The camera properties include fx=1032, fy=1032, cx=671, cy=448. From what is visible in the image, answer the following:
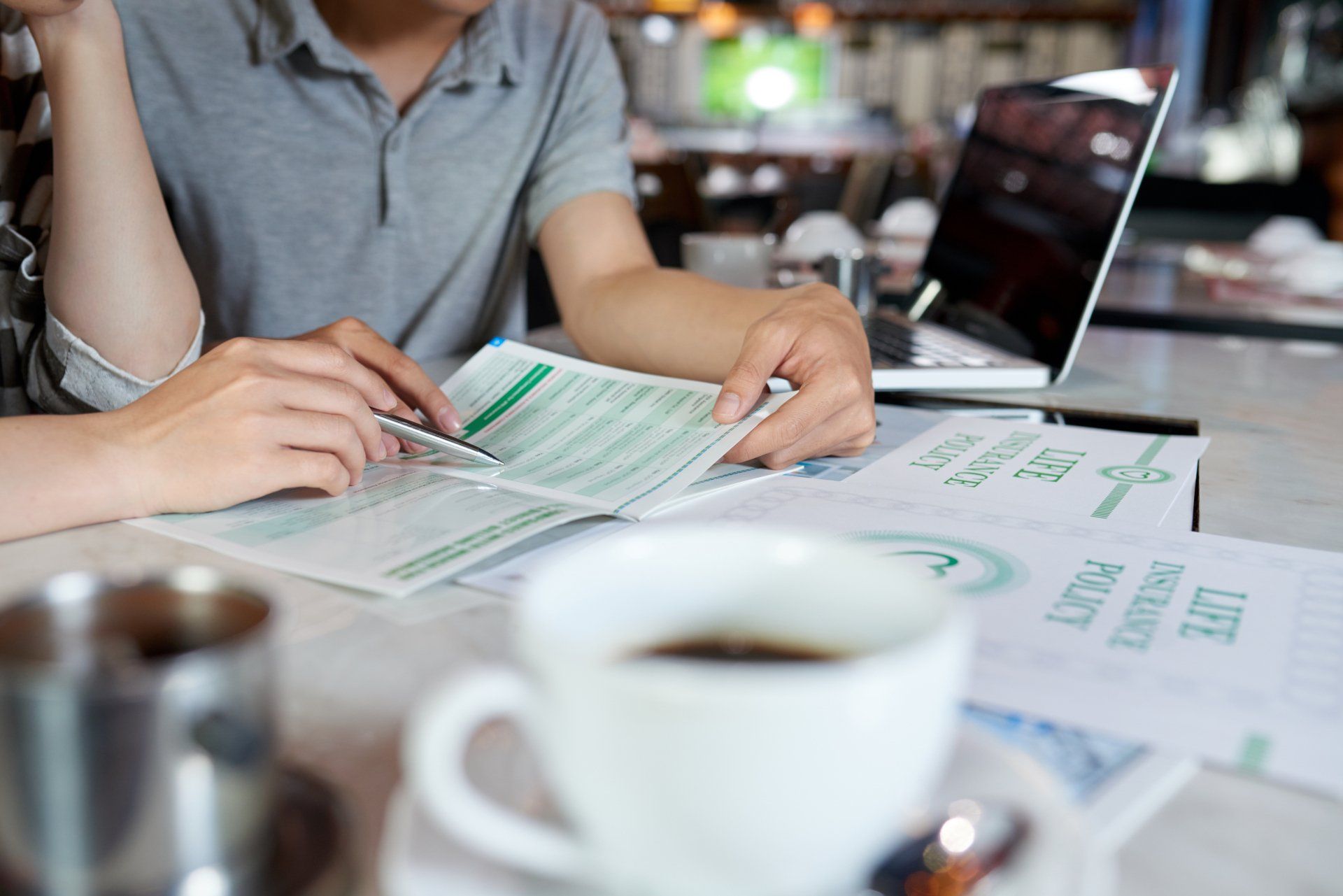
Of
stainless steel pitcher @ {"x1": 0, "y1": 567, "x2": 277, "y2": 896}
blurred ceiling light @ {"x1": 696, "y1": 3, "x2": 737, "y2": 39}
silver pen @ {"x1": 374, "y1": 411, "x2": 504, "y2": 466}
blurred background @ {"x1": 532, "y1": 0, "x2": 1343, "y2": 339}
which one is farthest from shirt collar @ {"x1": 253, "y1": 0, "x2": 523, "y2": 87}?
blurred ceiling light @ {"x1": 696, "y1": 3, "x2": 737, "y2": 39}

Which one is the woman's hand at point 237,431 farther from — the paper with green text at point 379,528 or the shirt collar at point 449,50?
the shirt collar at point 449,50

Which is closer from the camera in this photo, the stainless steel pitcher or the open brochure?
the stainless steel pitcher

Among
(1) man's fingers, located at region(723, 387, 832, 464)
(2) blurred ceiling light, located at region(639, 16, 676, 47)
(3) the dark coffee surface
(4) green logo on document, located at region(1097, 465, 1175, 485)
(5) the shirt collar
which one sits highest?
(2) blurred ceiling light, located at region(639, 16, 676, 47)

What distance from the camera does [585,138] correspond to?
1.14 meters

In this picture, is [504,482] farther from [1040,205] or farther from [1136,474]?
[1040,205]

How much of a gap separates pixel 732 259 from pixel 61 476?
0.92 m

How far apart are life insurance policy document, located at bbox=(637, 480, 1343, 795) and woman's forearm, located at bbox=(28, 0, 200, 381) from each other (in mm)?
461

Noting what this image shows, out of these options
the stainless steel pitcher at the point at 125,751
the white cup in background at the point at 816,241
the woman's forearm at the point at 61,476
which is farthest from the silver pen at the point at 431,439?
the white cup in background at the point at 816,241

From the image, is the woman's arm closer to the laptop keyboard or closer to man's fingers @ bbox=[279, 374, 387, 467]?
man's fingers @ bbox=[279, 374, 387, 467]

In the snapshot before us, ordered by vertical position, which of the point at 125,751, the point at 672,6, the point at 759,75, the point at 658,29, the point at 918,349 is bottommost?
the point at 918,349

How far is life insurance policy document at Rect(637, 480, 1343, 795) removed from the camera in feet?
1.15

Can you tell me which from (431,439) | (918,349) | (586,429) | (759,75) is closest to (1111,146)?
(918,349)

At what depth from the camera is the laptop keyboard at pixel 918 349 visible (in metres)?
0.94

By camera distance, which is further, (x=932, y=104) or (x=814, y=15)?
(x=932, y=104)
